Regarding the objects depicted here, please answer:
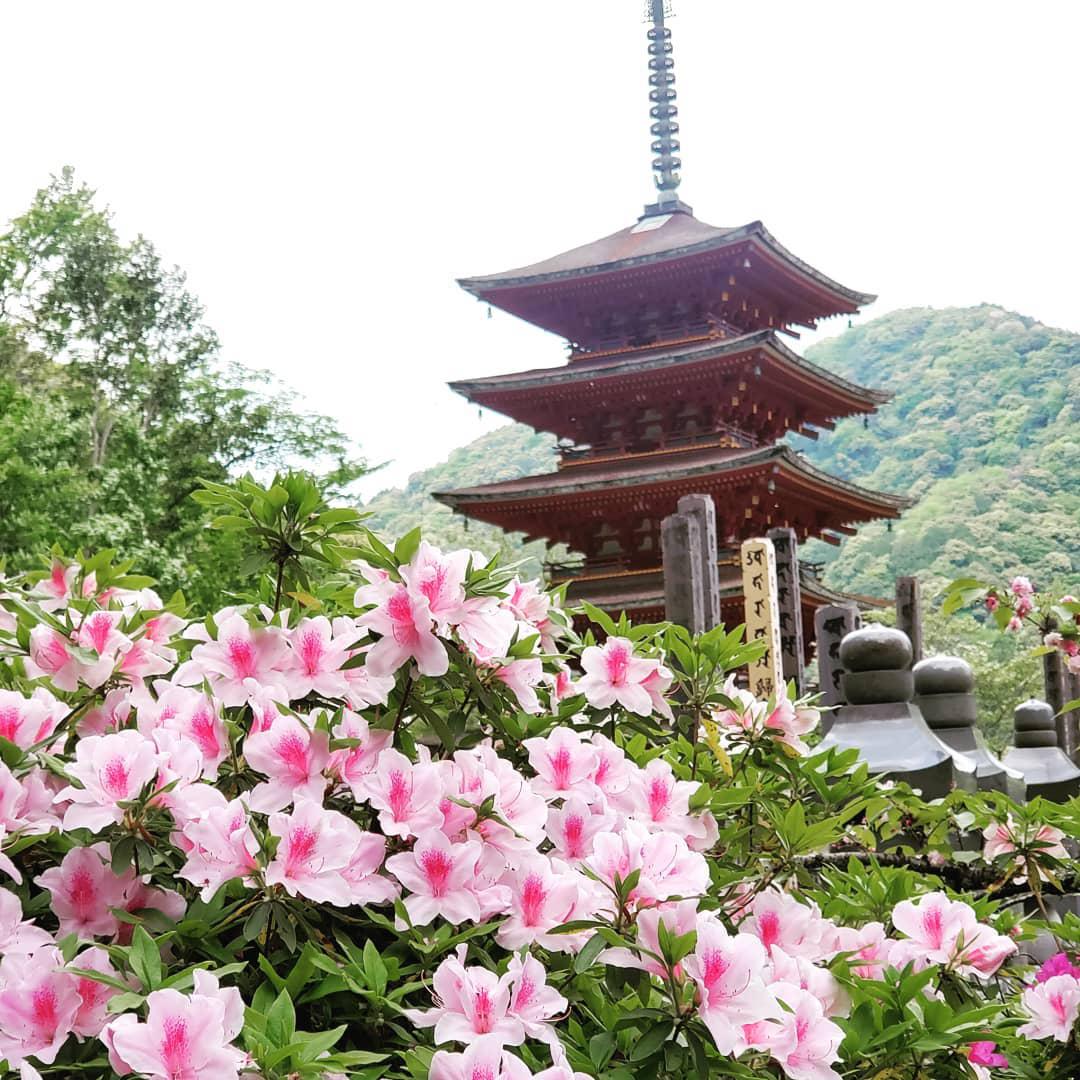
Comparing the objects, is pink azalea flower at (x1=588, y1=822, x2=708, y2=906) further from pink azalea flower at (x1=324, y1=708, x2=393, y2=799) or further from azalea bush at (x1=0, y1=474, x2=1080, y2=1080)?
pink azalea flower at (x1=324, y1=708, x2=393, y2=799)

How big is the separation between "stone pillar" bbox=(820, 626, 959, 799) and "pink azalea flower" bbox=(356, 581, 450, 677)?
1.64 m

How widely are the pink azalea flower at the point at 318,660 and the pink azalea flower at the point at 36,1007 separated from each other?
1.22 feet

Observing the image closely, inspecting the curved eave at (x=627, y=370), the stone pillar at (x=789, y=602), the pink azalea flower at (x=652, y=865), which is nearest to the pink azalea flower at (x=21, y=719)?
the pink azalea flower at (x=652, y=865)

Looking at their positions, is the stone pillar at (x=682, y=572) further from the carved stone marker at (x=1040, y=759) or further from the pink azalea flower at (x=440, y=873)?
the pink azalea flower at (x=440, y=873)

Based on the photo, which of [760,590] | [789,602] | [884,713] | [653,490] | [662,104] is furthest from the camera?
[662,104]

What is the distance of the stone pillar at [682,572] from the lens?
903cm

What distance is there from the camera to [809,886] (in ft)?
5.81

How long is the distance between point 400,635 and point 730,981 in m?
0.47

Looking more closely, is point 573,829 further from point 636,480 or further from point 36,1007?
point 636,480

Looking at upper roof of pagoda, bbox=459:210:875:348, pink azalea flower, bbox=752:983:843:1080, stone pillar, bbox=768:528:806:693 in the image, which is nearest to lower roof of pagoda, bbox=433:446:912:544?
upper roof of pagoda, bbox=459:210:875:348

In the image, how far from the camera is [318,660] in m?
1.44

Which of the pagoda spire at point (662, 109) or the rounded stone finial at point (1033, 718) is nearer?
the rounded stone finial at point (1033, 718)

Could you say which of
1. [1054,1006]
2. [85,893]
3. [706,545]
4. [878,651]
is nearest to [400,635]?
[85,893]

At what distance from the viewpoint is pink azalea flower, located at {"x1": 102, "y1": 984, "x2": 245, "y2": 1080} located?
103 cm
